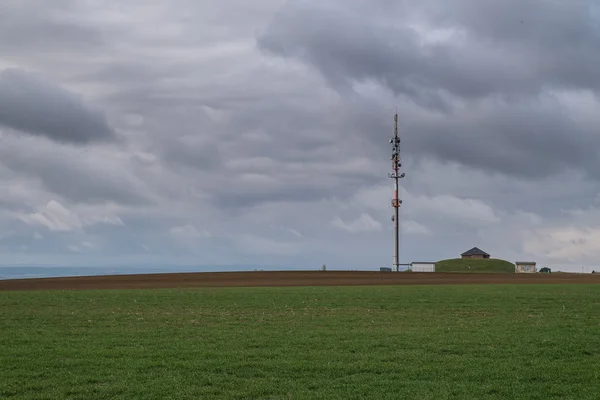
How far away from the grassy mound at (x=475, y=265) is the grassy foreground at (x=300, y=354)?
111 metres

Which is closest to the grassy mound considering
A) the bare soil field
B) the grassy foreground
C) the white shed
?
the white shed

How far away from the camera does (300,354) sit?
19.2 meters

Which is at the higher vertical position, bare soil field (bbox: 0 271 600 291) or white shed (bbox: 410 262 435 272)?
white shed (bbox: 410 262 435 272)

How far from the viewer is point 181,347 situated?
2069 centimetres

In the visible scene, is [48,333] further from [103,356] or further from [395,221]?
[395,221]

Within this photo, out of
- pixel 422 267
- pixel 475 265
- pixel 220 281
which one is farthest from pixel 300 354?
pixel 475 265

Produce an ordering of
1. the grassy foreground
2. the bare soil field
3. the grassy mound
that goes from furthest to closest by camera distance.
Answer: the grassy mound, the bare soil field, the grassy foreground

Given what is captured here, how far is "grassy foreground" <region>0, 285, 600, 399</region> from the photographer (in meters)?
15.1

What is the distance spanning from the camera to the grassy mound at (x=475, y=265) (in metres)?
141

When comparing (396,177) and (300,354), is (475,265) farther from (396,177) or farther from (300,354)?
(300,354)

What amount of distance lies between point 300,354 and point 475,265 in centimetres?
13021

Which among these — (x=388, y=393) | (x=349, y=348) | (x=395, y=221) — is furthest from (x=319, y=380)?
(x=395, y=221)

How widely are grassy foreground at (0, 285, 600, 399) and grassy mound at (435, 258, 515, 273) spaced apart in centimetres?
11088

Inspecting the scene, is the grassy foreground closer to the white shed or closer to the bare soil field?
the bare soil field
